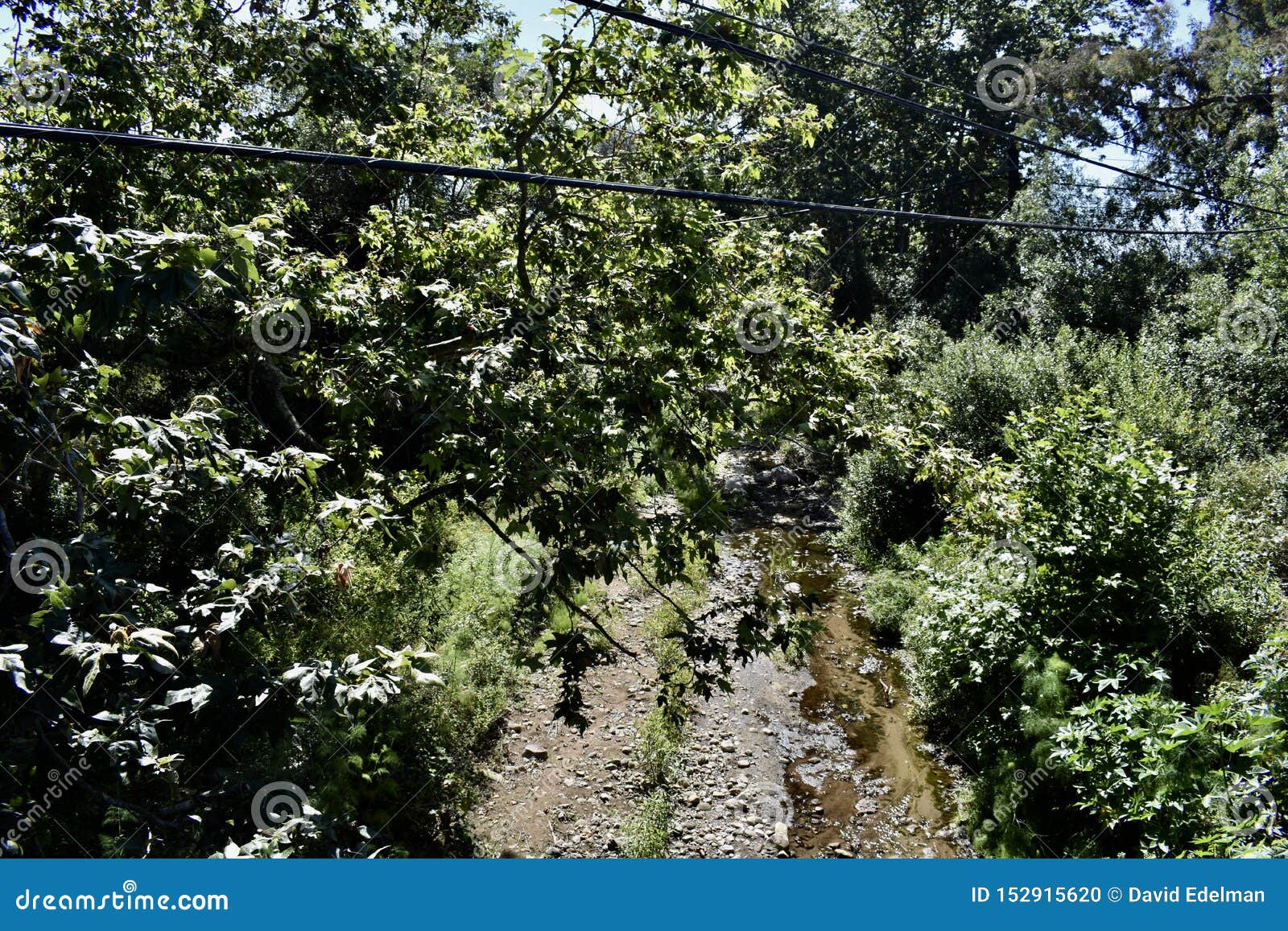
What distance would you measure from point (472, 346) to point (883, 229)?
2546 centimetres

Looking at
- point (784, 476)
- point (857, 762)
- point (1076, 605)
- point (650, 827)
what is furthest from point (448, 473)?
point (784, 476)

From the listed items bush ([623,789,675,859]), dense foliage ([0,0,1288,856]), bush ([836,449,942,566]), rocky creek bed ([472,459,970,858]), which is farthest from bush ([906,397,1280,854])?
bush ([836,449,942,566])

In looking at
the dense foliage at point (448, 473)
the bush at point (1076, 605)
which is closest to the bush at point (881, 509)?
the dense foliage at point (448, 473)

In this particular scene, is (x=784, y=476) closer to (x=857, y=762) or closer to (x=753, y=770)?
(x=857, y=762)

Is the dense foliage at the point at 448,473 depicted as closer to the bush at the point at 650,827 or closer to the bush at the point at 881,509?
the bush at the point at 650,827

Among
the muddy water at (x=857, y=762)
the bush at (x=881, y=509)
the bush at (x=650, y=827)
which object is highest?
the bush at (x=881, y=509)

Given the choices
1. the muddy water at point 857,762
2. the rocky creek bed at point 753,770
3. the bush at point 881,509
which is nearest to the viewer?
the rocky creek bed at point 753,770

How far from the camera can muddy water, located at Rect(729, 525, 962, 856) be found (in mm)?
7109

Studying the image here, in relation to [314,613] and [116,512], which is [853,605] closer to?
[314,613]

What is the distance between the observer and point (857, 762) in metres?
8.16

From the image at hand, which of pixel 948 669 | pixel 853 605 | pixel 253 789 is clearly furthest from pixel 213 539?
pixel 853 605

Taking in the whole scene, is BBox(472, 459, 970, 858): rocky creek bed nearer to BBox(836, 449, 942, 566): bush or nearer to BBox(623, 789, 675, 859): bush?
BBox(623, 789, 675, 859): bush

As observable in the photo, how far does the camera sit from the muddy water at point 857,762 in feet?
23.3

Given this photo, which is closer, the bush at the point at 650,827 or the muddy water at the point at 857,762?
the bush at the point at 650,827
